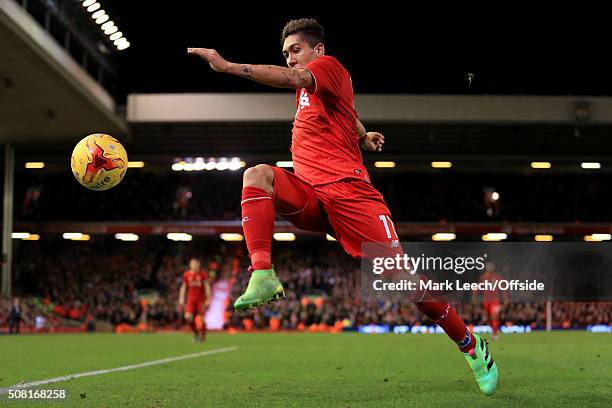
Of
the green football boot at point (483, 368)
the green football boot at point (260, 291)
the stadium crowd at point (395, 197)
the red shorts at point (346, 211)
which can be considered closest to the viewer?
the green football boot at point (260, 291)

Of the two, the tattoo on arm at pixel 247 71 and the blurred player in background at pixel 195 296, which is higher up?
the tattoo on arm at pixel 247 71

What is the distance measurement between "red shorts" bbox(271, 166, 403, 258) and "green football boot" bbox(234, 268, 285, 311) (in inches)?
22.8

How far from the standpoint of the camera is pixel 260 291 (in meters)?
4.35

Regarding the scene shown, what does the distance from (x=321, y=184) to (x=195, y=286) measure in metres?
13.1

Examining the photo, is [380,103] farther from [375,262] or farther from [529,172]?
[375,262]

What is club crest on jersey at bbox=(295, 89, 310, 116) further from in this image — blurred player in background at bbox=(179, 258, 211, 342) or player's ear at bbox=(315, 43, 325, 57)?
blurred player in background at bbox=(179, 258, 211, 342)

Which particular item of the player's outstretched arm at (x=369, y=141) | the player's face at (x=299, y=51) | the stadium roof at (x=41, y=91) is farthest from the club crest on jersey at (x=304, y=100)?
the stadium roof at (x=41, y=91)

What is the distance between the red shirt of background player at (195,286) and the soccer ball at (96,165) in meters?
11.8

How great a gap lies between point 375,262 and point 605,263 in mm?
28296

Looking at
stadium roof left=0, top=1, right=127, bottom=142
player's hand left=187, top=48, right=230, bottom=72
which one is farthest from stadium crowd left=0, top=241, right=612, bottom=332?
player's hand left=187, top=48, right=230, bottom=72

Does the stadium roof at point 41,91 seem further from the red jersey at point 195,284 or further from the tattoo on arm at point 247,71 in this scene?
the tattoo on arm at point 247,71

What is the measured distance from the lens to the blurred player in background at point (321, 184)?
4.73m

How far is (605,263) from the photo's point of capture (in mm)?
30797

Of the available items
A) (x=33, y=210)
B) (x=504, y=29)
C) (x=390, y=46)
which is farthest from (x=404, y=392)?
(x=33, y=210)
